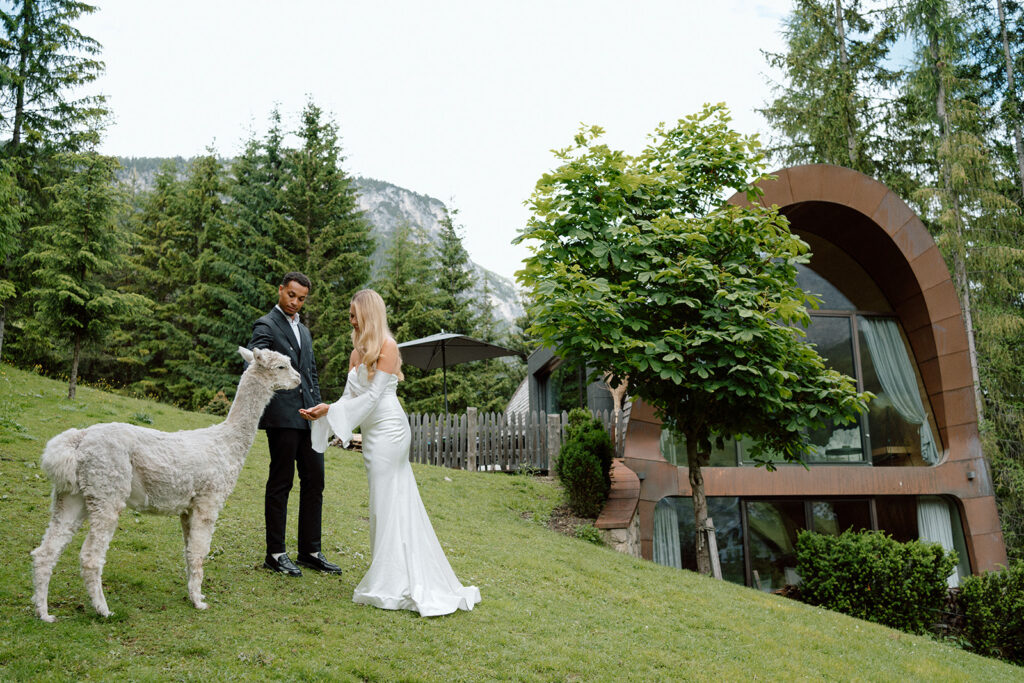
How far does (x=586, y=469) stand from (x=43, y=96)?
2216 centimetres

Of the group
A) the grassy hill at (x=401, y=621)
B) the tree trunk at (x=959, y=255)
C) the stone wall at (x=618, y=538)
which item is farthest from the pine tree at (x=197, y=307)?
the tree trunk at (x=959, y=255)

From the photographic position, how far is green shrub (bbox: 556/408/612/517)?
436 inches

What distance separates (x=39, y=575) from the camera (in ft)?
12.6

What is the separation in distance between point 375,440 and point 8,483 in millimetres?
4229

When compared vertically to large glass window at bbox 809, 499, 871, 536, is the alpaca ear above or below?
above

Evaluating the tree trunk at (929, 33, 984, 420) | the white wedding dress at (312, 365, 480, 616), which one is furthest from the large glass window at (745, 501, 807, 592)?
the white wedding dress at (312, 365, 480, 616)

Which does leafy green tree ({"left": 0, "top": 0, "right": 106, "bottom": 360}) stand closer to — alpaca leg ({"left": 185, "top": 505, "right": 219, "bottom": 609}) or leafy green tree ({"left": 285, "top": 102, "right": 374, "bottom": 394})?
leafy green tree ({"left": 285, "top": 102, "right": 374, "bottom": 394})

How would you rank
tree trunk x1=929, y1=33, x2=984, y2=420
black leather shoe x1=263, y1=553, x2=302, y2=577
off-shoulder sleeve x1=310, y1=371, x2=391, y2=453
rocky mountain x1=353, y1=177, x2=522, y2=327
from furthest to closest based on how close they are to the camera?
rocky mountain x1=353, y1=177, x2=522, y2=327 < tree trunk x1=929, y1=33, x2=984, y2=420 < black leather shoe x1=263, y1=553, x2=302, y2=577 < off-shoulder sleeve x1=310, y1=371, x2=391, y2=453

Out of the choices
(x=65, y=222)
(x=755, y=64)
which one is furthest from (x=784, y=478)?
(x=755, y=64)

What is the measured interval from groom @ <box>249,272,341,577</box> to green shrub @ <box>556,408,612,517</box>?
595cm

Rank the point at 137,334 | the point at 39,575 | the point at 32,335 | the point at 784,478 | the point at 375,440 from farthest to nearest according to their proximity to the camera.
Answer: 1. the point at 137,334
2. the point at 32,335
3. the point at 784,478
4. the point at 375,440
5. the point at 39,575

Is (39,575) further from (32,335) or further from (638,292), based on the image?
(32,335)

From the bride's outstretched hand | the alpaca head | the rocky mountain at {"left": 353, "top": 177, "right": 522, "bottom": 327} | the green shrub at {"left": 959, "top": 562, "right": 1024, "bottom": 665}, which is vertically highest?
the rocky mountain at {"left": 353, "top": 177, "right": 522, "bottom": 327}

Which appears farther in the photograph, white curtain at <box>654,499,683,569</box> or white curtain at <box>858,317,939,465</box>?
white curtain at <box>858,317,939,465</box>
